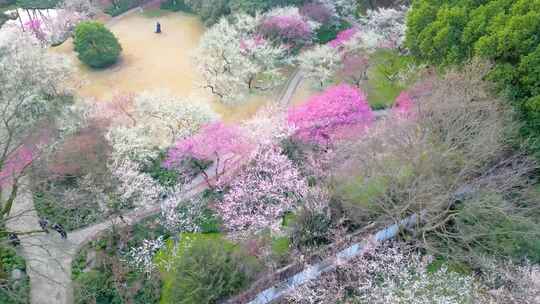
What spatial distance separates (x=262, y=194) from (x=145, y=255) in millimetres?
5457

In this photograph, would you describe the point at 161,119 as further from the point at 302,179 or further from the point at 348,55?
the point at 348,55

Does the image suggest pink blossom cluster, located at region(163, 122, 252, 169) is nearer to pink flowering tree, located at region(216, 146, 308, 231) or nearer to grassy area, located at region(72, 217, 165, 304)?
pink flowering tree, located at region(216, 146, 308, 231)

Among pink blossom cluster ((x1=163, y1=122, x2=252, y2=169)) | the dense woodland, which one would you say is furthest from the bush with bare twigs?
pink blossom cluster ((x1=163, y1=122, x2=252, y2=169))

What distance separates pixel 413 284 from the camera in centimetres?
1541

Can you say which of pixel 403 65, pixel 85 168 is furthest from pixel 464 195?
pixel 85 168

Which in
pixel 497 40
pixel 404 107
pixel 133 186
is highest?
pixel 497 40

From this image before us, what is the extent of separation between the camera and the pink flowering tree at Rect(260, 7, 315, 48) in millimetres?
28906

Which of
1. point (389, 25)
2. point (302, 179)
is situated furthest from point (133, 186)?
point (389, 25)

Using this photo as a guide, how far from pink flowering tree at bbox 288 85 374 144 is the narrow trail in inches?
207

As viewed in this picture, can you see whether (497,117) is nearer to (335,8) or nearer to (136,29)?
(335,8)

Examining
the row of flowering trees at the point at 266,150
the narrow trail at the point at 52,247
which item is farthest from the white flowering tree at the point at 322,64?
the narrow trail at the point at 52,247

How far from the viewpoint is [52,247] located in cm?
1859

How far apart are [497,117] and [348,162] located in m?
6.25

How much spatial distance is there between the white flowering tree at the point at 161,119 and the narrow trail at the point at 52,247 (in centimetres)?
261
